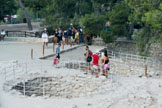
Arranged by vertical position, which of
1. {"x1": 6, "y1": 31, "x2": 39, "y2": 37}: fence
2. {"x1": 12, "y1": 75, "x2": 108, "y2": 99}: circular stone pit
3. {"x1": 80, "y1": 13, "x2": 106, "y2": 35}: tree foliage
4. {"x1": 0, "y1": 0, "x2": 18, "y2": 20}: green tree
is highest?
{"x1": 0, "y1": 0, "x2": 18, "y2": 20}: green tree

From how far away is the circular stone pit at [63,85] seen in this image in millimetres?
17531

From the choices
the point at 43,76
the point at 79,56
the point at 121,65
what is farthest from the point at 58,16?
the point at 43,76

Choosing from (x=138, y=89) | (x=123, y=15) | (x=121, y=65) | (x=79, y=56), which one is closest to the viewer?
(x=138, y=89)

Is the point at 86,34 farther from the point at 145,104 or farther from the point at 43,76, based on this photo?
the point at 145,104

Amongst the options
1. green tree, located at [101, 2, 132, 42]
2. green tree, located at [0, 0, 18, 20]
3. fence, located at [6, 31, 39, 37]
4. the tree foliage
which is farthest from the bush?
green tree, located at [0, 0, 18, 20]

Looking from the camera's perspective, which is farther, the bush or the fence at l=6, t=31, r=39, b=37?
the fence at l=6, t=31, r=39, b=37

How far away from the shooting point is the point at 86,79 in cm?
1855

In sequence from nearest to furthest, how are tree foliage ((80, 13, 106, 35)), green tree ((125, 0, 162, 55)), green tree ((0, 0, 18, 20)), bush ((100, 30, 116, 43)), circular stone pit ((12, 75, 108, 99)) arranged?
circular stone pit ((12, 75, 108, 99)), green tree ((125, 0, 162, 55)), bush ((100, 30, 116, 43)), tree foliage ((80, 13, 106, 35)), green tree ((0, 0, 18, 20))

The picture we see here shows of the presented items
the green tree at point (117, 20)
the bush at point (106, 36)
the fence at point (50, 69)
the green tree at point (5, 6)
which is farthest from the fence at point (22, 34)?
the fence at point (50, 69)

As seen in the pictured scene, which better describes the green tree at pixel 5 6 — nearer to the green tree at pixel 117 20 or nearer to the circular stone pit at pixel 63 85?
the green tree at pixel 117 20

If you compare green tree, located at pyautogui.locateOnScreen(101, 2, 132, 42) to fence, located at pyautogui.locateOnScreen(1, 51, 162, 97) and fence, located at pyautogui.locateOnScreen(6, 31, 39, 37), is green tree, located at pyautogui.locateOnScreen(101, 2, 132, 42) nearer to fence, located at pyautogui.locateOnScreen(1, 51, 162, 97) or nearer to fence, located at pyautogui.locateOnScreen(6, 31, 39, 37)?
fence, located at pyautogui.locateOnScreen(1, 51, 162, 97)

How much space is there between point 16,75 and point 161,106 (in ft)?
30.1

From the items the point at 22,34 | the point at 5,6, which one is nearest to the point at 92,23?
the point at 22,34

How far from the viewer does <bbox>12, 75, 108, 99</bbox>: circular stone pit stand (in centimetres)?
1753
